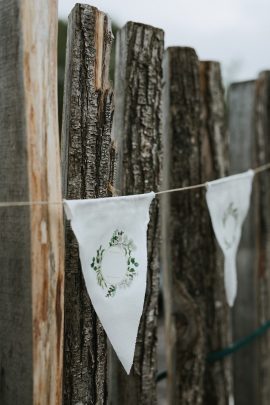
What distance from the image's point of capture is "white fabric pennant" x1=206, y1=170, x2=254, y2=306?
6.98 feet

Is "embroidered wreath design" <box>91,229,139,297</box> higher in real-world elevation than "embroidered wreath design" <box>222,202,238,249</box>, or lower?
lower

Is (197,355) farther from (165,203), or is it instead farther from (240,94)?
(240,94)

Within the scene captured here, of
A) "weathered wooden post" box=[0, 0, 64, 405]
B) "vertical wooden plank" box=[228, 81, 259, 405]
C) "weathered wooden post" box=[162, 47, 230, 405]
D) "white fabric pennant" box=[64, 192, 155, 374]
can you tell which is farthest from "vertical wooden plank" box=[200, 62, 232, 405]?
"weathered wooden post" box=[0, 0, 64, 405]

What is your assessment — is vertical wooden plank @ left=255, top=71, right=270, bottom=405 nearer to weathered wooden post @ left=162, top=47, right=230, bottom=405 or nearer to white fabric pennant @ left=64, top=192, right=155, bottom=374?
weathered wooden post @ left=162, top=47, right=230, bottom=405

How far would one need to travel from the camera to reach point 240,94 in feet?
9.01

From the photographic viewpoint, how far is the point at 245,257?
278 centimetres

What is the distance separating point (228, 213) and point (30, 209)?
3.52 feet

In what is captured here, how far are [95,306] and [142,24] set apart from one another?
39.2 inches

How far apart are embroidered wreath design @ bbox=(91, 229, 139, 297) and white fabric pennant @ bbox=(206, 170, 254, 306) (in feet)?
1.79

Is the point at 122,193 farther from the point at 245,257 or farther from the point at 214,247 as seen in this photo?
the point at 245,257

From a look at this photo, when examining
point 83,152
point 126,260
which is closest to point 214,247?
point 126,260

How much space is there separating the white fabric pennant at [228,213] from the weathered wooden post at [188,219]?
96mm

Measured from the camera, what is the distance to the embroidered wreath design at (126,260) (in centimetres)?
154

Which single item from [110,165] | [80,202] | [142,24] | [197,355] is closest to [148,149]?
[110,165]
